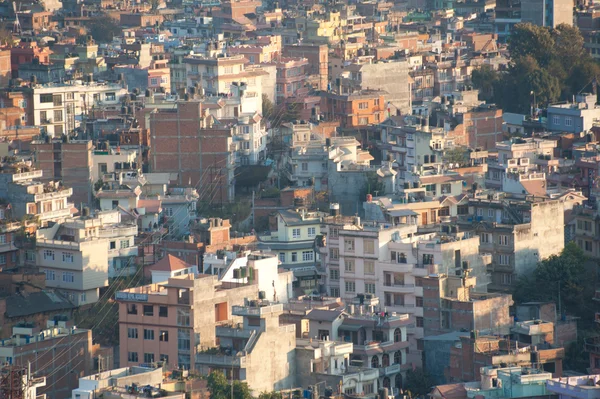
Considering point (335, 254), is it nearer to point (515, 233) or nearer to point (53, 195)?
point (515, 233)

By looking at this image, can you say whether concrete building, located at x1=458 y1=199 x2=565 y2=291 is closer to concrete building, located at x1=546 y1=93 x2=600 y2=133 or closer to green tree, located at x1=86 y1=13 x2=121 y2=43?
concrete building, located at x1=546 y1=93 x2=600 y2=133

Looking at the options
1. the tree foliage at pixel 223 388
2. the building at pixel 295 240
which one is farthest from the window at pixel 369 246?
the tree foliage at pixel 223 388

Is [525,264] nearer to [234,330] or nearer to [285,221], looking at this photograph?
[285,221]

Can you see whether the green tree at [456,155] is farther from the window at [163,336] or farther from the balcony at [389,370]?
the window at [163,336]

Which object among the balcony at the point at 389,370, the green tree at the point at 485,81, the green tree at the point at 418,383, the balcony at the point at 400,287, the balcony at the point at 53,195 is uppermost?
the green tree at the point at 485,81

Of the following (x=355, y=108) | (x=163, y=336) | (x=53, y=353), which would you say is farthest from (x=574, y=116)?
(x=53, y=353)

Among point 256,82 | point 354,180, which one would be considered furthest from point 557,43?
point 354,180

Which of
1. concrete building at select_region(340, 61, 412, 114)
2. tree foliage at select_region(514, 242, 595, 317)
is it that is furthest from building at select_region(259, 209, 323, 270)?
concrete building at select_region(340, 61, 412, 114)
